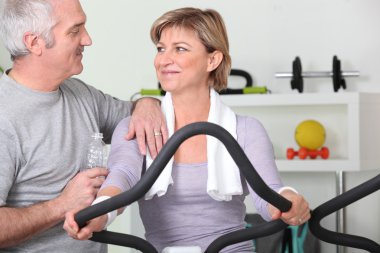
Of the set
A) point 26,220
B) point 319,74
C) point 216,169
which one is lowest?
point 26,220

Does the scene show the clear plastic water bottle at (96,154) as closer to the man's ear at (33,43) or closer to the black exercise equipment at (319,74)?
the man's ear at (33,43)

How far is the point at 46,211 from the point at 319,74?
7.53ft

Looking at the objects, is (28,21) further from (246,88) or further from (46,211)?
(246,88)

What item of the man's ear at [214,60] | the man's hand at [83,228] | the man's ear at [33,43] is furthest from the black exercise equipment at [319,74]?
the man's hand at [83,228]

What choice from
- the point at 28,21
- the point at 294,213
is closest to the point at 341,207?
the point at 294,213

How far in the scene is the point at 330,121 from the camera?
4246 mm

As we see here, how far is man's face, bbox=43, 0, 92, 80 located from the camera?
2264 millimetres

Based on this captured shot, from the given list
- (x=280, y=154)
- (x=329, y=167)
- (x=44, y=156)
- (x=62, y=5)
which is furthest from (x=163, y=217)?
(x=280, y=154)

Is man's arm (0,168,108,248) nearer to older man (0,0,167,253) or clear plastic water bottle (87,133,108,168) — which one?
older man (0,0,167,253)

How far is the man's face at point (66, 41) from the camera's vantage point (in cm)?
226

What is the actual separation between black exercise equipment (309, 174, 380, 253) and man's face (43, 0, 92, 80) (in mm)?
857

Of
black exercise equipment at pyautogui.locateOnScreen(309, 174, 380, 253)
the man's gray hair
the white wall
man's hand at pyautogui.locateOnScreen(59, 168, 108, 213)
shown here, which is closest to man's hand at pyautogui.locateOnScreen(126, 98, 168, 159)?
man's hand at pyautogui.locateOnScreen(59, 168, 108, 213)

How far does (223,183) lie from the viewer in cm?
211

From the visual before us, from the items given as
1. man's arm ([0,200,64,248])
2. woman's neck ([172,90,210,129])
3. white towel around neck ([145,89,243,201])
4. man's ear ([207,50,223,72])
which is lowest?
man's arm ([0,200,64,248])
